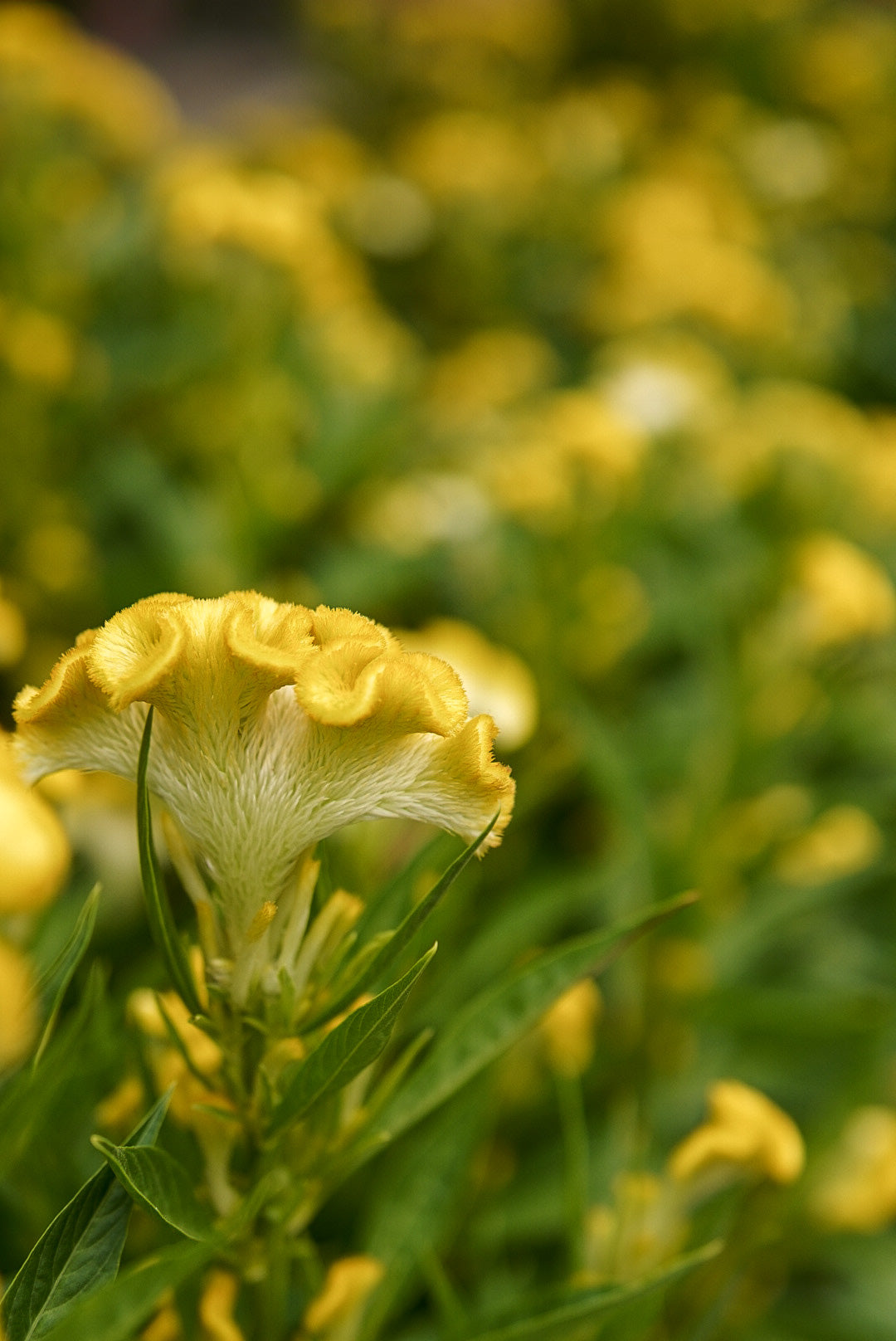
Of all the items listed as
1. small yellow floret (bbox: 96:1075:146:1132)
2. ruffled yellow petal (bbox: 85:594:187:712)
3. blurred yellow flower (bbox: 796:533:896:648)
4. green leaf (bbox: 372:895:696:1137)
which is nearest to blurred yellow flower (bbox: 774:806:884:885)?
blurred yellow flower (bbox: 796:533:896:648)

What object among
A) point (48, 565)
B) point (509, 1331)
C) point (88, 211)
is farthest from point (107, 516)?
point (509, 1331)

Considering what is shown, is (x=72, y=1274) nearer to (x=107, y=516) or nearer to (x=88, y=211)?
(x=107, y=516)

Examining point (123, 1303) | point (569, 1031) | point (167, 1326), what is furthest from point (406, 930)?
point (569, 1031)

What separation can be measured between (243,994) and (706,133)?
9.25ft

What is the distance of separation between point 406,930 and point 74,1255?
7.0 inches

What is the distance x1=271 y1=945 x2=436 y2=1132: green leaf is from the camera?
0.36 metres

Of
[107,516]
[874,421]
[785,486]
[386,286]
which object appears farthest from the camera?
[386,286]

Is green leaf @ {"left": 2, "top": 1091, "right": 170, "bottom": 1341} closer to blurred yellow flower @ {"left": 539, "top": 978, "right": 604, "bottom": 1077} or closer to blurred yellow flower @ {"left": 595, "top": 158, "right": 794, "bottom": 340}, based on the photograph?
blurred yellow flower @ {"left": 539, "top": 978, "right": 604, "bottom": 1077}

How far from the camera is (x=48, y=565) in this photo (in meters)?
1.02

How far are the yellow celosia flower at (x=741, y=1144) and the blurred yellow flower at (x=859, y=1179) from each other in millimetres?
215

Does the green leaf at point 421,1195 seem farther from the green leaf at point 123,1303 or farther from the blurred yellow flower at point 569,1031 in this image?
the green leaf at point 123,1303

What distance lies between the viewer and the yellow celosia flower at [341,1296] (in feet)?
1.58

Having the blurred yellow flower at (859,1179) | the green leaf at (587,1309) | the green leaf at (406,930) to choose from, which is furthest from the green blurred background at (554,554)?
the green leaf at (406,930)

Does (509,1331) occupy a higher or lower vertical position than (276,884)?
lower
